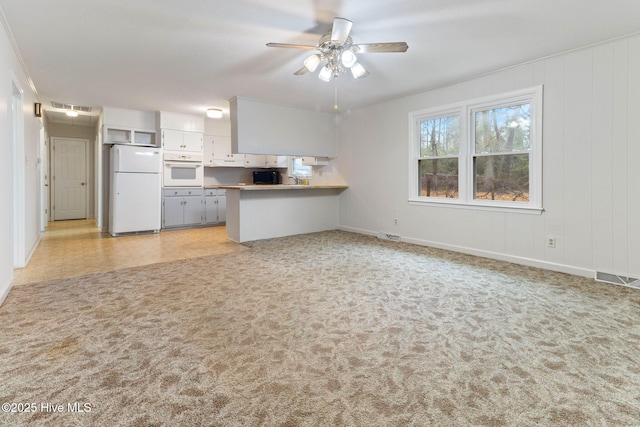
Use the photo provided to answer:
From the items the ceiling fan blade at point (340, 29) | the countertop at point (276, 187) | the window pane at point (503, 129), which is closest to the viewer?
the ceiling fan blade at point (340, 29)

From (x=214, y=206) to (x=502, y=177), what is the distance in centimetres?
574

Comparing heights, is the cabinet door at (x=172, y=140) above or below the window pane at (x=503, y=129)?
above

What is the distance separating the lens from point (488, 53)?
3633mm

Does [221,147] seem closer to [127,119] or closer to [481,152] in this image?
[127,119]

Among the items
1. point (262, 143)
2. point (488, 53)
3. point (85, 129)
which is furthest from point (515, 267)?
point (85, 129)

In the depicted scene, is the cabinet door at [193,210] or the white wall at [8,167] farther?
the cabinet door at [193,210]

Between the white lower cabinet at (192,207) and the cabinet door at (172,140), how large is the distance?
0.86 meters

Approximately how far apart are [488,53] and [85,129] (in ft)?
30.2

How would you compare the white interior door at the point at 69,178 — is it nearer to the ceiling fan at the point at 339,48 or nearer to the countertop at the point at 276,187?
the countertop at the point at 276,187

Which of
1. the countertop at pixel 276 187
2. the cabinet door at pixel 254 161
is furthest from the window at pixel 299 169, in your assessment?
the cabinet door at pixel 254 161

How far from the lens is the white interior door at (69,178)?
8109mm

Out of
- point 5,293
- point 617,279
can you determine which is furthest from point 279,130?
point 617,279

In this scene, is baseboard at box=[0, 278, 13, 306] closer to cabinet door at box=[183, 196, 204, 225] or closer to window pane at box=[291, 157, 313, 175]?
cabinet door at box=[183, 196, 204, 225]

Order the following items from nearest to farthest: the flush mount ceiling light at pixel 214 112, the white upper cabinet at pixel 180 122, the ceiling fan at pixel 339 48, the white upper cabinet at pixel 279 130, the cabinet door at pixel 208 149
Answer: the ceiling fan at pixel 339 48
the white upper cabinet at pixel 279 130
the flush mount ceiling light at pixel 214 112
the white upper cabinet at pixel 180 122
the cabinet door at pixel 208 149
